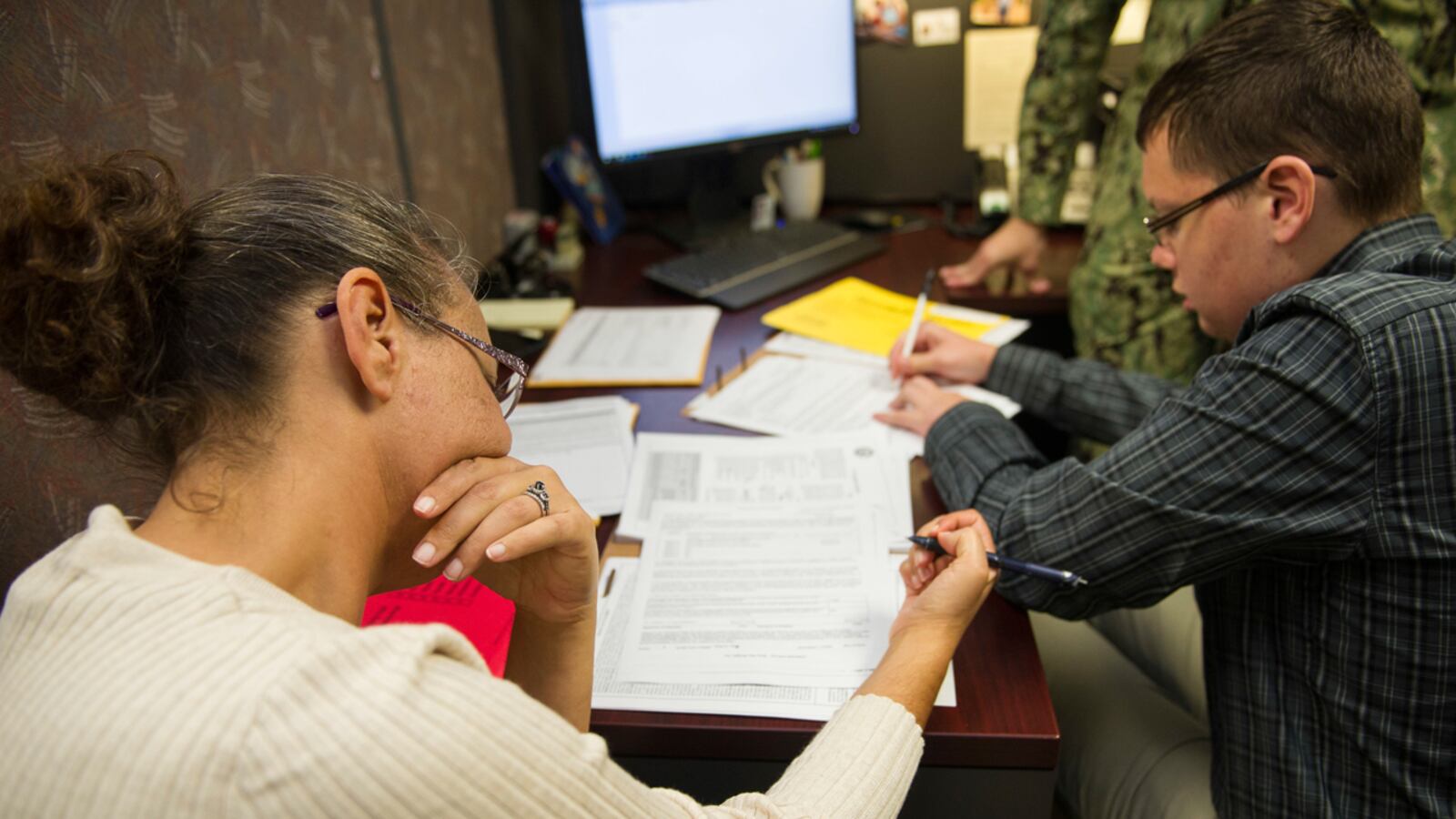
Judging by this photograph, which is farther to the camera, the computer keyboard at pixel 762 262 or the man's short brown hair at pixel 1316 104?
the computer keyboard at pixel 762 262

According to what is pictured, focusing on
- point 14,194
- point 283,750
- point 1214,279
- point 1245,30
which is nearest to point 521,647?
point 283,750

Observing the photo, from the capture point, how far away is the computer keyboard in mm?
1586

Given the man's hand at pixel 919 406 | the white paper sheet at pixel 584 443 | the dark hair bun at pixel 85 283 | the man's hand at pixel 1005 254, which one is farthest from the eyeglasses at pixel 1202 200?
the dark hair bun at pixel 85 283

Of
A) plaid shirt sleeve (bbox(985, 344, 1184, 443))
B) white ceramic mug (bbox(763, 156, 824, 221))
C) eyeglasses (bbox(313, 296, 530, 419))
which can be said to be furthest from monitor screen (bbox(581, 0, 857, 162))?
eyeglasses (bbox(313, 296, 530, 419))

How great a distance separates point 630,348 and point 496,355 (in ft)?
2.27

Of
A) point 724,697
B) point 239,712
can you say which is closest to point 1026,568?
point 724,697

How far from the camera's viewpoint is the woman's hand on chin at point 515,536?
0.68 m

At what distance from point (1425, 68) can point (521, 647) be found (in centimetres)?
139

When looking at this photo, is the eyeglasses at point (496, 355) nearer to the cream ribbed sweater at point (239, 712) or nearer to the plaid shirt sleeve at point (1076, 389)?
the cream ribbed sweater at point (239, 712)

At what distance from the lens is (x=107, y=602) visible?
0.49 meters

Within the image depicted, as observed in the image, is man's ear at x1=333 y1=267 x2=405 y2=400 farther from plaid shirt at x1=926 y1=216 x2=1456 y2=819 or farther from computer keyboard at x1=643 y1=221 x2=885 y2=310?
computer keyboard at x1=643 y1=221 x2=885 y2=310

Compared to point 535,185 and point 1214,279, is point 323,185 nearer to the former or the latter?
point 1214,279

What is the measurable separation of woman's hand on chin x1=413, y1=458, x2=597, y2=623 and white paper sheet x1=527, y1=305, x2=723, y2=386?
55 cm

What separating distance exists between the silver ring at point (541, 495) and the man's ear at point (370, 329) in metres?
0.15
